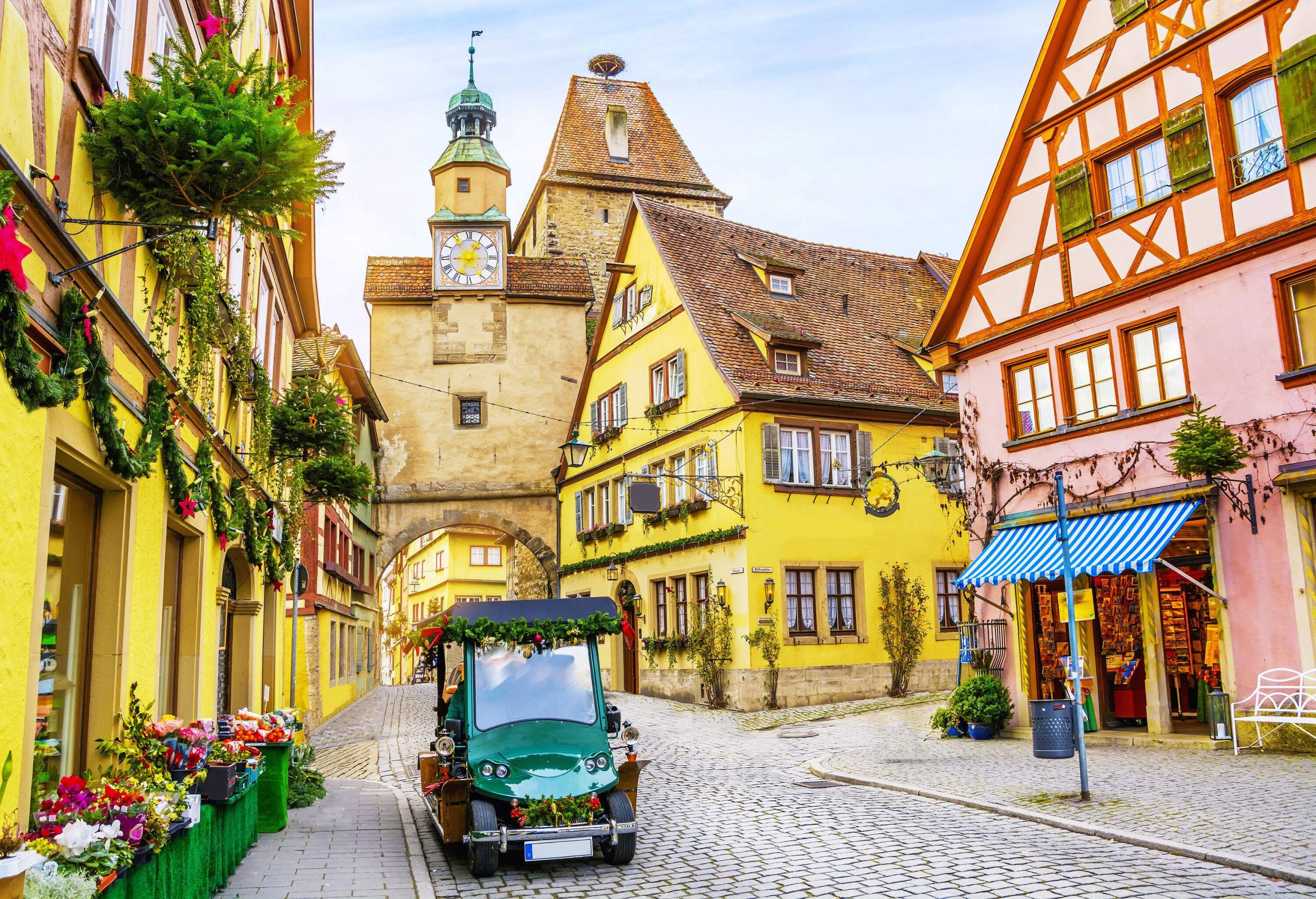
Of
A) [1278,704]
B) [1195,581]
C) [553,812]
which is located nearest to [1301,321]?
[1195,581]

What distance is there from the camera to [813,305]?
88.9 feet

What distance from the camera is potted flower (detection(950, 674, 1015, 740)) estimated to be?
15.7 m

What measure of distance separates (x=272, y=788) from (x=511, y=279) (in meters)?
27.7

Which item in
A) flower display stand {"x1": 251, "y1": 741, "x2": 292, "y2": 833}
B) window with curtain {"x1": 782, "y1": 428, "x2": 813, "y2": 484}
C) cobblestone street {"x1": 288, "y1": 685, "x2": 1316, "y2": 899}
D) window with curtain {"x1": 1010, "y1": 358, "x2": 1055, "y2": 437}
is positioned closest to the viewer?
cobblestone street {"x1": 288, "y1": 685, "x2": 1316, "y2": 899}

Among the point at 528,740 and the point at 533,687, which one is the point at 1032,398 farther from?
the point at 528,740

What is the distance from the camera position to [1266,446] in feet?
41.4

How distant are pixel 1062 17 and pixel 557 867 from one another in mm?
13222

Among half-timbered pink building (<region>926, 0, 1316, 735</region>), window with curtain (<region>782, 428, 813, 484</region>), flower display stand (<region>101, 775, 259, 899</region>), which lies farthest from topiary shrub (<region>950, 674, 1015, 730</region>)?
flower display stand (<region>101, 775, 259, 899</region>)

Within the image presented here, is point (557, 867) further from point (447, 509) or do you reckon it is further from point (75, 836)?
point (447, 509)

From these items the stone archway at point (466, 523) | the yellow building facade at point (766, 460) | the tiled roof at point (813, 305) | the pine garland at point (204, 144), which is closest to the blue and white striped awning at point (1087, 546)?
Answer: the yellow building facade at point (766, 460)

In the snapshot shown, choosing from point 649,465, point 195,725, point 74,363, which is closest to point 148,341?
point 74,363

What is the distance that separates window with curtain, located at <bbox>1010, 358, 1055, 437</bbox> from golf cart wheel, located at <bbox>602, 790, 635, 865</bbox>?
9777 millimetres

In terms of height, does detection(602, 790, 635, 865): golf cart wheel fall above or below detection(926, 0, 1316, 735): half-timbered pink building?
below

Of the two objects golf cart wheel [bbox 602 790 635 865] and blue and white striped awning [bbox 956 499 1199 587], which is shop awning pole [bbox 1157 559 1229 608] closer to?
blue and white striped awning [bbox 956 499 1199 587]
